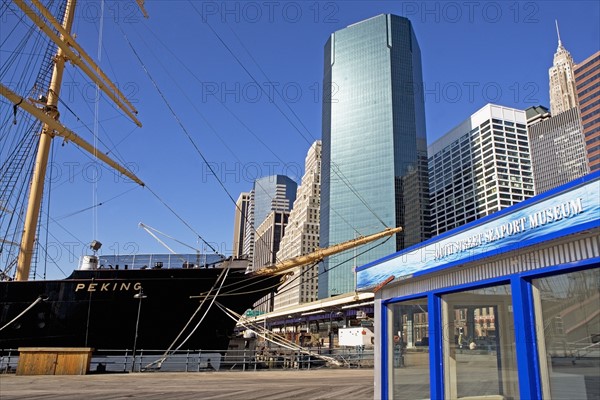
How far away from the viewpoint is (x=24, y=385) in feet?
48.0

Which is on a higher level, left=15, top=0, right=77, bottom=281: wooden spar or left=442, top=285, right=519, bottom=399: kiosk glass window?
left=15, top=0, right=77, bottom=281: wooden spar

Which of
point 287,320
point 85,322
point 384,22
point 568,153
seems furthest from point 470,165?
point 85,322

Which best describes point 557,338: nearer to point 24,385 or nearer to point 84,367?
point 24,385

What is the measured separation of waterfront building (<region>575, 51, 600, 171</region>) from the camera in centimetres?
13262

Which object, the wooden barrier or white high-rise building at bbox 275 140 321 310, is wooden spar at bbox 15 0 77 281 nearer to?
the wooden barrier

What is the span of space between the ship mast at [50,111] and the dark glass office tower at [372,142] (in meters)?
117

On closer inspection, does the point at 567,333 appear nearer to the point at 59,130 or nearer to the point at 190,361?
the point at 190,361

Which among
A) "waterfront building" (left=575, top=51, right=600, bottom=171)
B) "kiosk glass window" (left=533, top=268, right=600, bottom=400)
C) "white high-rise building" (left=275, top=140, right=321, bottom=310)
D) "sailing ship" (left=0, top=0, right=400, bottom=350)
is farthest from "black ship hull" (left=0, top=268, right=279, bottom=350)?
"waterfront building" (left=575, top=51, right=600, bottom=171)

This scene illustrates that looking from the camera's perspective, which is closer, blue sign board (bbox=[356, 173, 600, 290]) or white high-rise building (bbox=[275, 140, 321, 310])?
blue sign board (bbox=[356, 173, 600, 290])

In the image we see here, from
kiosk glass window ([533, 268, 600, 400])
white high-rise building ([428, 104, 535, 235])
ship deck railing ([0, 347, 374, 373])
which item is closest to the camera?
kiosk glass window ([533, 268, 600, 400])

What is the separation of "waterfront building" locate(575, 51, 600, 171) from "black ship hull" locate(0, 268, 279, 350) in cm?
13709

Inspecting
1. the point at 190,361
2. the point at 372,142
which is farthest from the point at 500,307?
the point at 372,142

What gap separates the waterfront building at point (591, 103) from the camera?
13262cm

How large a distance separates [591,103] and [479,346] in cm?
15440
